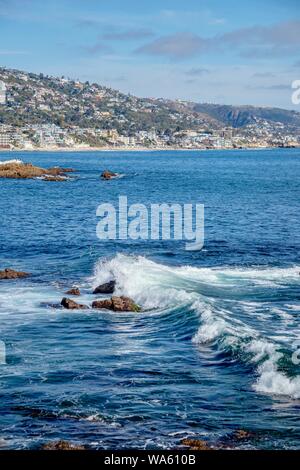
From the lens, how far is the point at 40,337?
23.1m

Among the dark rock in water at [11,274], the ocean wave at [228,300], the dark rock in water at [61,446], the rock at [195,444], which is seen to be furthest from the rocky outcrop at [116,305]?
the dark rock in water at [61,446]

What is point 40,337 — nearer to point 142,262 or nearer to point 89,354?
point 89,354

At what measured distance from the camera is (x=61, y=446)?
14.2 m

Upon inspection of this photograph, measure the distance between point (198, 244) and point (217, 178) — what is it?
7641cm

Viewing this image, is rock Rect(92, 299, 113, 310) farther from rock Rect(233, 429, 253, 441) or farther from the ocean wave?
rock Rect(233, 429, 253, 441)

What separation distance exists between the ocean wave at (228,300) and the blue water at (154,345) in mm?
57

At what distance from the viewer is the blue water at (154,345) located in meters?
15.8

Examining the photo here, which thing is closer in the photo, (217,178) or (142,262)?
(142,262)

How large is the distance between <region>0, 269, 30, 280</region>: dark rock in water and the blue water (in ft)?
2.81

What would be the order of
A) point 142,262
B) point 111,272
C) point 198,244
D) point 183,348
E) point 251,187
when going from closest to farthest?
point 183,348 < point 111,272 < point 142,262 < point 198,244 < point 251,187

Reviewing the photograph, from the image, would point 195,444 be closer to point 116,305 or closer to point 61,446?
point 61,446

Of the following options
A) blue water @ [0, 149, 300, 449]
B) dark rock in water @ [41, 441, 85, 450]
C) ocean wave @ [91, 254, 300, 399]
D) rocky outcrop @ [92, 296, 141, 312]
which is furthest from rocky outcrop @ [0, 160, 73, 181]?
dark rock in water @ [41, 441, 85, 450]

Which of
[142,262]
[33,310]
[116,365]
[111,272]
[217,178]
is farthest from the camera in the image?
[217,178]

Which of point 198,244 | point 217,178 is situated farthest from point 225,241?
point 217,178
